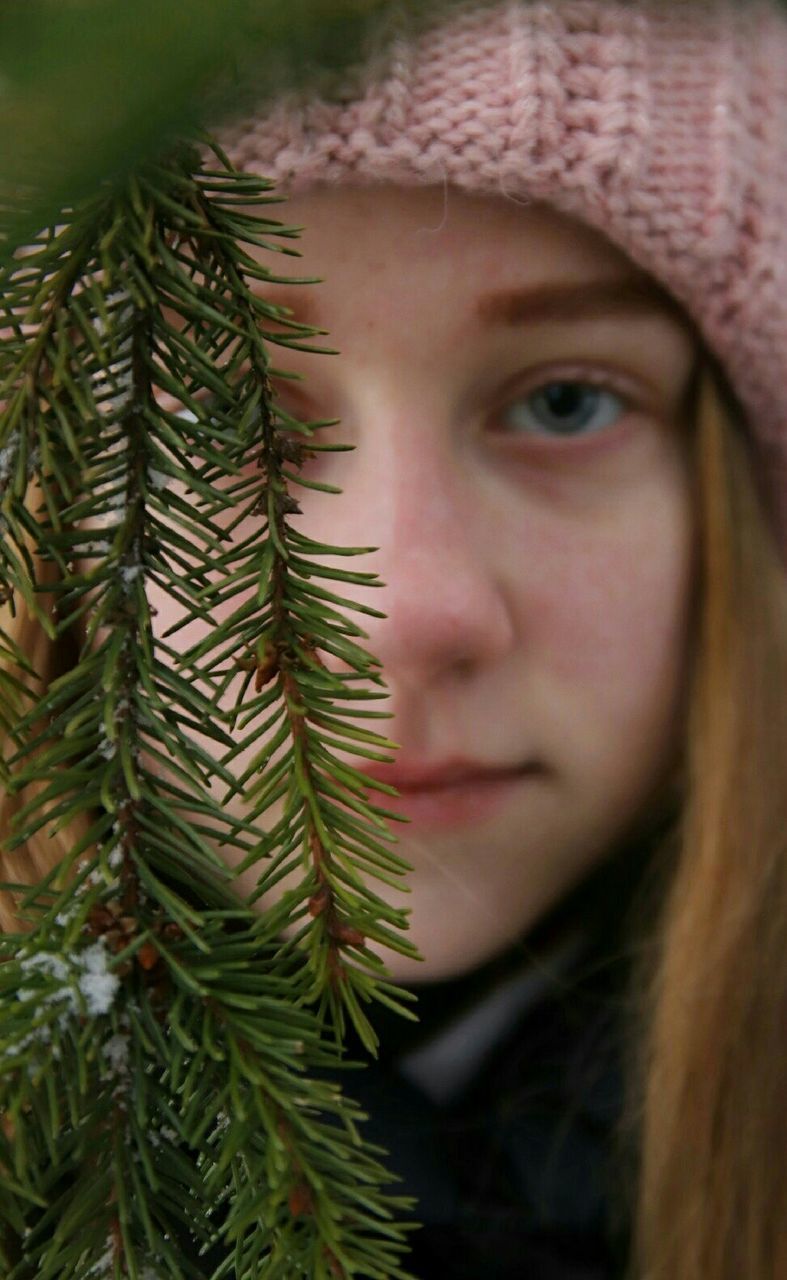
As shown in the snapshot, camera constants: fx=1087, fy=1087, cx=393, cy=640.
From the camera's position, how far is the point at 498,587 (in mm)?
728

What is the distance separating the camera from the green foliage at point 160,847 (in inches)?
7.9

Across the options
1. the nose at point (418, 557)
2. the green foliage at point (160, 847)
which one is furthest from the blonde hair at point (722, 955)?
the green foliage at point (160, 847)

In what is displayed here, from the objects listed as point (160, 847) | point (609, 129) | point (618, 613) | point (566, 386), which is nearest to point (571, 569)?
point (618, 613)


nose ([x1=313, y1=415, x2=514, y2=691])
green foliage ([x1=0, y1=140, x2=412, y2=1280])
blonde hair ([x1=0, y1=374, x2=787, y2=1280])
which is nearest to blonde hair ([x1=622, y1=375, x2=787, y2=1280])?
blonde hair ([x1=0, y1=374, x2=787, y2=1280])

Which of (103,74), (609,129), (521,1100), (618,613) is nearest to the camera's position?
(103,74)

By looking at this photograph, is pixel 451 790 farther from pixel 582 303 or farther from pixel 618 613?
pixel 582 303

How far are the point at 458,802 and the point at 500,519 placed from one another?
196 mm

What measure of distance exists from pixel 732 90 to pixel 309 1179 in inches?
29.4

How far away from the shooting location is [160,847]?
216 millimetres

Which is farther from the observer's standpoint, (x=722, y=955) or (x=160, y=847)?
(x=722, y=955)

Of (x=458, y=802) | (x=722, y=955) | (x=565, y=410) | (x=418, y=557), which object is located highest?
(x=565, y=410)

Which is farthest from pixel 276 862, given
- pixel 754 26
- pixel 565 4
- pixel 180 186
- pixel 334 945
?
pixel 754 26

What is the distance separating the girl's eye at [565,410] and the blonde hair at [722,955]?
0.08m

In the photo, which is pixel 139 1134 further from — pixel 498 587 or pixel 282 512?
pixel 498 587
